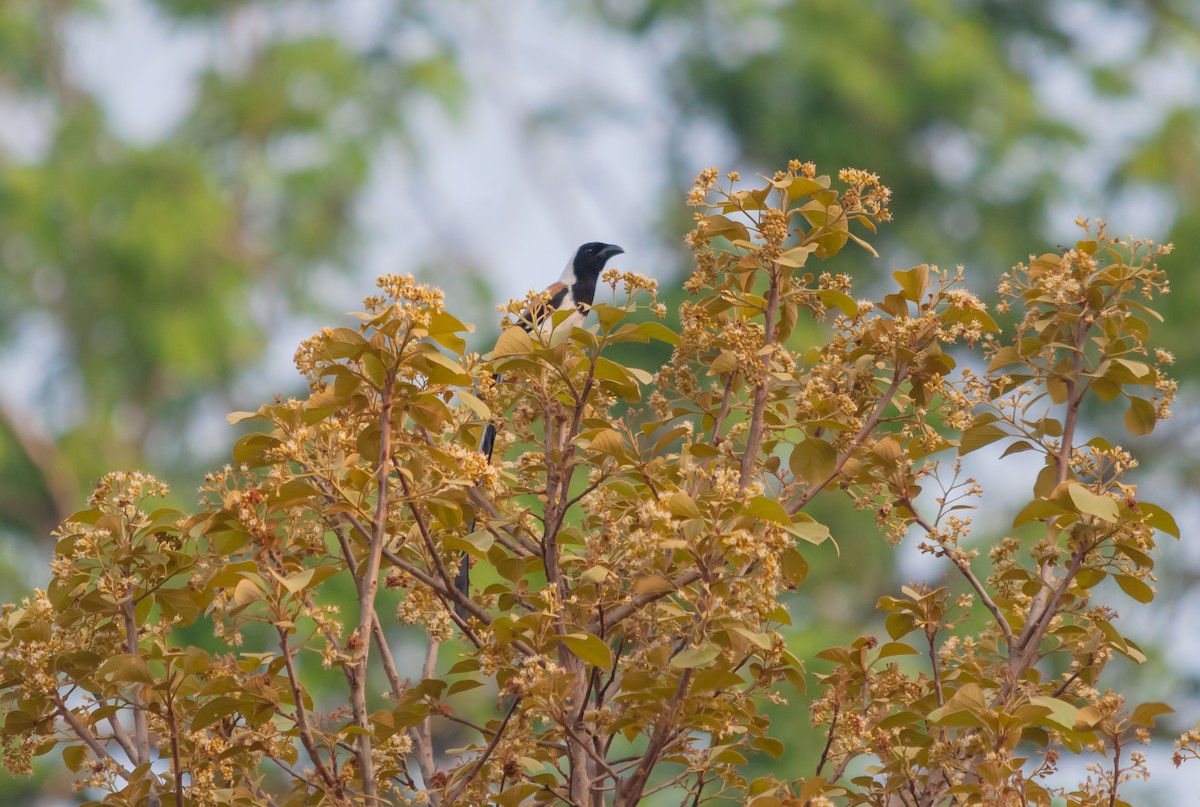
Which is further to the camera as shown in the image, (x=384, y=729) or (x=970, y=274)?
(x=970, y=274)

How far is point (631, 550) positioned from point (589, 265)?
3.97m

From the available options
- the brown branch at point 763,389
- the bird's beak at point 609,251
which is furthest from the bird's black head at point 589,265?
the brown branch at point 763,389

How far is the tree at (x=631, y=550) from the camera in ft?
6.89

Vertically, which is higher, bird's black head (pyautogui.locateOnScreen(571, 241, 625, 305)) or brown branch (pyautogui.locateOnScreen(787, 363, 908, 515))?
bird's black head (pyautogui.locateOnScreen(571, 241, 625, 305))

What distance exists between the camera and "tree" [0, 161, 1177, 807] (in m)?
2.10

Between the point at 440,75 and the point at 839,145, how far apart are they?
15.7ft

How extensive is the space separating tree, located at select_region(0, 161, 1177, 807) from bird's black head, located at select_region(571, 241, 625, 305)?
327 cm

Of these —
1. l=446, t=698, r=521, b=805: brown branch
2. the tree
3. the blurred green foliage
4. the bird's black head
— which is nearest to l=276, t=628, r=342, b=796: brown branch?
the tree

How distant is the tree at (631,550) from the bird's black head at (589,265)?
10.7 feet

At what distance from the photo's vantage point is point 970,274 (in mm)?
12633

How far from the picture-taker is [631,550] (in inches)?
80.1

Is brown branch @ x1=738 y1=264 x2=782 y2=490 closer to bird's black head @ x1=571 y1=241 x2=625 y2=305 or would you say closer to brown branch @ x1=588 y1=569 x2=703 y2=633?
brown branch @ x1=588 y1=569 x2=703 y2=633

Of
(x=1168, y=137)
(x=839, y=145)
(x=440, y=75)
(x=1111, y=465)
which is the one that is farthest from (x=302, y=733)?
(x=440, y=75)

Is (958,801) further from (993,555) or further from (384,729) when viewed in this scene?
(384,729)
